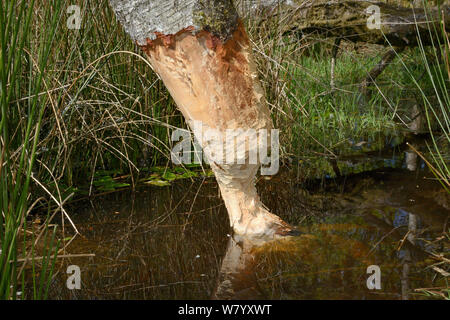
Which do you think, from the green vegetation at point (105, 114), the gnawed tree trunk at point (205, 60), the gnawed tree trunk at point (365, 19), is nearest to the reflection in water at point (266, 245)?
the green vegetation at point (105, 114)

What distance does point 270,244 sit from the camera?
7.22 feet

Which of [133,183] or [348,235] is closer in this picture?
[348,235]

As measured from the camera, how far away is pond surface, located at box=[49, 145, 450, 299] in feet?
5.98

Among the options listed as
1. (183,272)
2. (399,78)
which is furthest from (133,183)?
(399,78)

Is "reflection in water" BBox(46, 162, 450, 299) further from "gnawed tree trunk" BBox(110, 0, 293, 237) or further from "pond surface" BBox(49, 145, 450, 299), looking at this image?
"gnawed tree trunk" BBox(110, 0, 293, 237)

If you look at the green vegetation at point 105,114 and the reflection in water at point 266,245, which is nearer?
the reflection in water at point 266,245

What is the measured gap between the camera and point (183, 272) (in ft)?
6.42

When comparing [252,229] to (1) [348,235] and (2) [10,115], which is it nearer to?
(1) [348,235]

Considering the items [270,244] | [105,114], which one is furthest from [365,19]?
[270,244]

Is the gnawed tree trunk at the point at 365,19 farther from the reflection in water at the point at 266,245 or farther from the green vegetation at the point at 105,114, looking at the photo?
the reflection in water at the point at 266,245

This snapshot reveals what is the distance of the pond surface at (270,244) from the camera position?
1821mm

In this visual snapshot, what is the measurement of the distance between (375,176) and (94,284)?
6.04 ft

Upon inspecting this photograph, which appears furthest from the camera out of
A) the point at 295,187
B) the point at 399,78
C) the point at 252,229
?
the point at 399,78

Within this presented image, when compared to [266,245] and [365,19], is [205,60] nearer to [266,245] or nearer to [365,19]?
[266,245]
